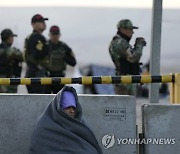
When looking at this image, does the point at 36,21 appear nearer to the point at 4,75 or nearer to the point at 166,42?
the point at 4,75

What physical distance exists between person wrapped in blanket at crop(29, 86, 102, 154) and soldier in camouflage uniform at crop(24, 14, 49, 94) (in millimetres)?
4728

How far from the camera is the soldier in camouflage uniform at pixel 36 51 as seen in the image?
10945 mm

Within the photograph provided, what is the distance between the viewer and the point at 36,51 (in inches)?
432

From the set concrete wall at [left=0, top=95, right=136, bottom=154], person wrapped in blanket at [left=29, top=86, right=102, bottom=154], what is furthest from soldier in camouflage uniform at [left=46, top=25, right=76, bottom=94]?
person wrapped in blanket at [left=29, top=86, right=102, bottom=154]

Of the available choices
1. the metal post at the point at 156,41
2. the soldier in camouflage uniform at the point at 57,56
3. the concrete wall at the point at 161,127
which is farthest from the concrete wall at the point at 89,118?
the soldier in camouflage uniform at the point at 57,56

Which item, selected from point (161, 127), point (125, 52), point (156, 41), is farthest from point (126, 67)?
point (161, 127)

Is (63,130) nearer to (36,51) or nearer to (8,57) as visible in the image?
(36,51)

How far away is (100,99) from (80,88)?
10.2 metres

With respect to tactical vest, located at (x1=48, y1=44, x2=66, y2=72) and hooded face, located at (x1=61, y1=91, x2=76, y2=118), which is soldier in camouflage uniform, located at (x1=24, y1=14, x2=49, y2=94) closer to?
tactical vest, located at (x1=48, y1=44, x2=66, y2=72)

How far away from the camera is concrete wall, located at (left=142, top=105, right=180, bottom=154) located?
6535 millimetres

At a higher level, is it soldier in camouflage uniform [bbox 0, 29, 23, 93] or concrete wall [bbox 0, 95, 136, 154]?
soldier in camouflage uniform [bbox 0, 29, 23, 93]

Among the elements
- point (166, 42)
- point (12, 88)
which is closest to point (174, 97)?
point (12, 88)

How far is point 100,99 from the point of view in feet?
21.5

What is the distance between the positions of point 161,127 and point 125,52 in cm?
361
